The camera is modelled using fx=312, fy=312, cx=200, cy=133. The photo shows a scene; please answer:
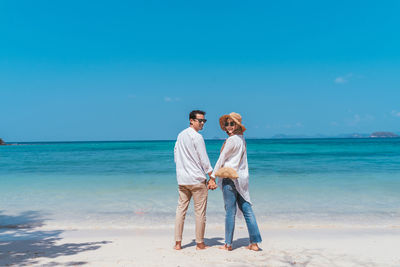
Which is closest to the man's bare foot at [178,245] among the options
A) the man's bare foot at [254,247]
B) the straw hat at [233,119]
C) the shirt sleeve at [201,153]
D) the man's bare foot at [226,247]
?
the man's bare foot at [226,247]

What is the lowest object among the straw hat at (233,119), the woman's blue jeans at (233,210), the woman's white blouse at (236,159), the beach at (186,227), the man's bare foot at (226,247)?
the beach at (186,227)

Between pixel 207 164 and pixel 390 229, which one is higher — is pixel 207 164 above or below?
above

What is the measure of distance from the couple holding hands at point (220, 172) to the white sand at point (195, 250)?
319 mm

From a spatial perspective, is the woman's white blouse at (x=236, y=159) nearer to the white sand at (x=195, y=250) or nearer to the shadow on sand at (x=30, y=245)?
the white sand at (x=195, y=250)

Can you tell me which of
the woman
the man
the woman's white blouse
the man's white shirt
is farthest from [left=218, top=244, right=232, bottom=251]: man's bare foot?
the man's white shirt

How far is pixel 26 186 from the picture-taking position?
35.7ft

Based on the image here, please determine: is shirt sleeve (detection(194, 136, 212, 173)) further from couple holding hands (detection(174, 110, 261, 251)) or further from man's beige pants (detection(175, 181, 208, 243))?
man's beige pants (detection(175, 181, 208, 243))

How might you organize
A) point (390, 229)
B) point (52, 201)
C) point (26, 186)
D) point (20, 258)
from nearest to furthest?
point (20, 258) → point (390, 229) → point (52, 201) → point (26, 186)

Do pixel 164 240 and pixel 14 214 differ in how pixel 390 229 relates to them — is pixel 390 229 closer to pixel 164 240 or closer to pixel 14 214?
pixel 164 240

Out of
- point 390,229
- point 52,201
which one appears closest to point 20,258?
point 52,201

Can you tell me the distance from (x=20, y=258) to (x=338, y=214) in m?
5.67

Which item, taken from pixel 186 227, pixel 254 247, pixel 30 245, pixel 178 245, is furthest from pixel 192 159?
pixel 30 245

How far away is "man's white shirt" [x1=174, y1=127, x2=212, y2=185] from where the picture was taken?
379 cm

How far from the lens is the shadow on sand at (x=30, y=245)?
11.8 feet
